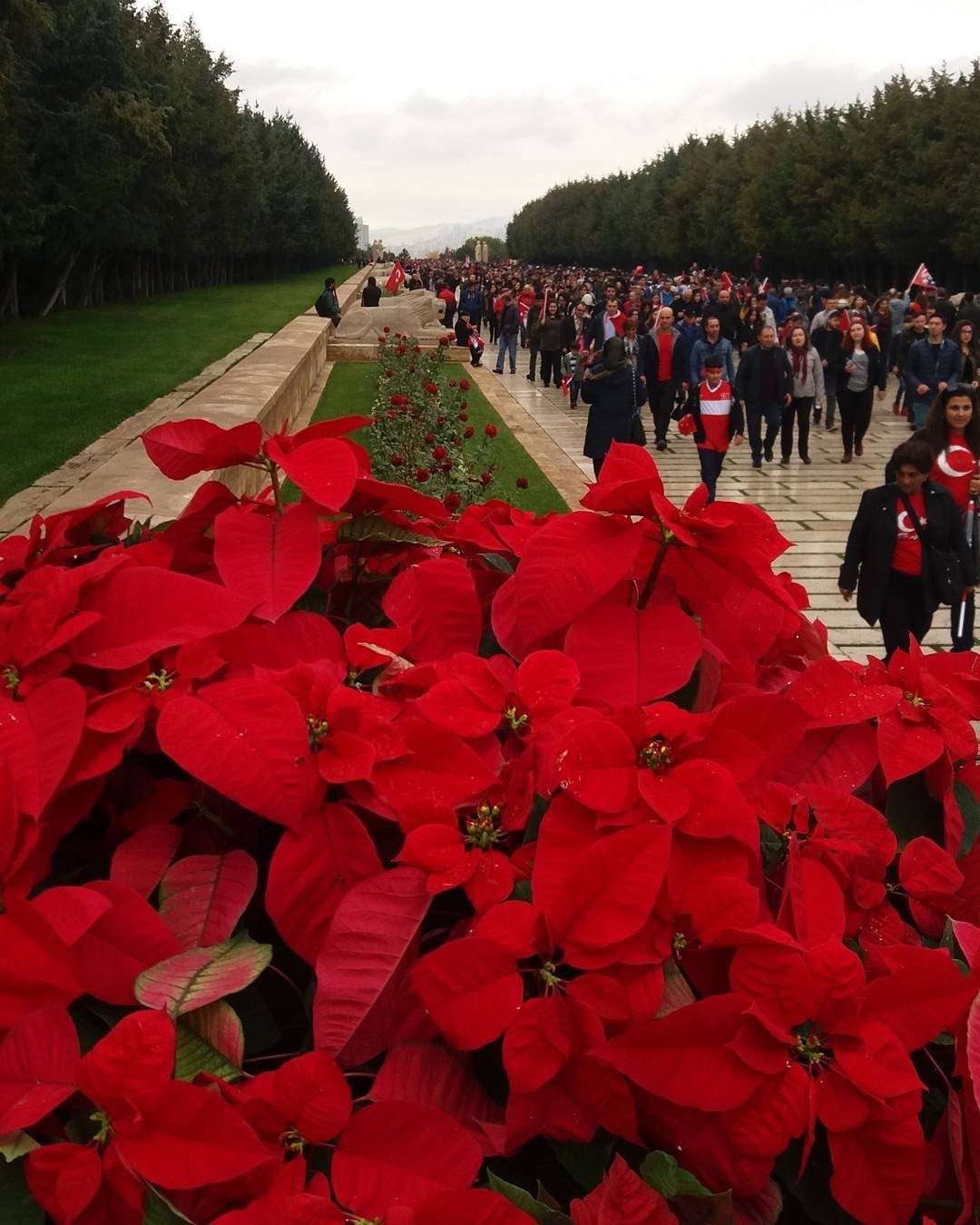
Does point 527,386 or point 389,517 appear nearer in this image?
point 389,517

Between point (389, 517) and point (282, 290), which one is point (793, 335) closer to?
point (389, 517)

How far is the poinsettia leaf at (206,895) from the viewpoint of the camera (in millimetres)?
968

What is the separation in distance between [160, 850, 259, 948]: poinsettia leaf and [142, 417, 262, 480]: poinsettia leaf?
1.65 feet

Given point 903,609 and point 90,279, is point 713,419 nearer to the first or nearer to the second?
point 903,609

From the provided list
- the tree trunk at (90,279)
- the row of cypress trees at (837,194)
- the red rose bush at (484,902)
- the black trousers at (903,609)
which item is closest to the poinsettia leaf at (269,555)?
the red rose bush at (484,902)

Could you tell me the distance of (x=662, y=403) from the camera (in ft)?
46.3

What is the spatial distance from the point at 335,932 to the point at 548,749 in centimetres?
25

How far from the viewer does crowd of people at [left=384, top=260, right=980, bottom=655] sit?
5879 millimetres

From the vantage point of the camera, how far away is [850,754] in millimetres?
1156

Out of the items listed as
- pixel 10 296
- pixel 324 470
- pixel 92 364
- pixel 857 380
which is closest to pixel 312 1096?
pixel 324 470

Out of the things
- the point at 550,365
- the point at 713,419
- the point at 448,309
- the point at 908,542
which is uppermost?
the point at 448,309

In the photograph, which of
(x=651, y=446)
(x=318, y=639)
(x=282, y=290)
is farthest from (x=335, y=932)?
(x=282, y=290)

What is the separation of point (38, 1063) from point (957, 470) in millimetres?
6859

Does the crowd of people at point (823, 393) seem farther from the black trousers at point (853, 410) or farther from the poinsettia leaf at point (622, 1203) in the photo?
the poinsettia leaf at point (622, 1203)
